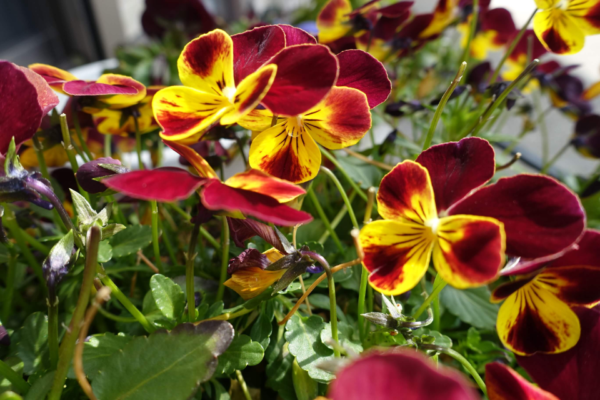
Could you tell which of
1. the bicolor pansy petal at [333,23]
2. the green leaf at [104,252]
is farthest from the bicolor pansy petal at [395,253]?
the bicolor pansy petal at [333,23]

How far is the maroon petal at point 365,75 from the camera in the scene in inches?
12.8

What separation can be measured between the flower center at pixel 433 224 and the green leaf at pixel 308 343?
0.45 feet

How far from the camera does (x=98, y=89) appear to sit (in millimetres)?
369

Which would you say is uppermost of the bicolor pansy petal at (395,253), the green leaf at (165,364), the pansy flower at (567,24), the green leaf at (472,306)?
the pansy flower at (567,24)

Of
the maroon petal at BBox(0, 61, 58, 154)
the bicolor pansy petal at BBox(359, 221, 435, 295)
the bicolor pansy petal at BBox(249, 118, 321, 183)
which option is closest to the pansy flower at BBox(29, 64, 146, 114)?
the maroon petal at BBox(0, 61, 58, 154)

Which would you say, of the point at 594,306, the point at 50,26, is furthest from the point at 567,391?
the point at 50,26

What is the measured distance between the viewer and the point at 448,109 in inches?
28.6

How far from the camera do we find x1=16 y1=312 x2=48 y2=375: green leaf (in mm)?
351

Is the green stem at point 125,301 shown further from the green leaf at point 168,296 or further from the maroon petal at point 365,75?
the maroon petal at point 365,75

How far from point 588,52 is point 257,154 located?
64.8 inches

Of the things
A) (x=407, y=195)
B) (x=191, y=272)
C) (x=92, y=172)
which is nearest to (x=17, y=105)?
(x=92, y=172)

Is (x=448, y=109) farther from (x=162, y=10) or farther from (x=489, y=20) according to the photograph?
(x=162, y=10)

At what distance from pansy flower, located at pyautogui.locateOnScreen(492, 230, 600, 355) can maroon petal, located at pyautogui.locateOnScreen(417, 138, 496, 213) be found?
7 cm

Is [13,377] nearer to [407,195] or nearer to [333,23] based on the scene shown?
[407,195]
